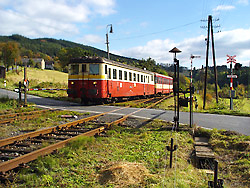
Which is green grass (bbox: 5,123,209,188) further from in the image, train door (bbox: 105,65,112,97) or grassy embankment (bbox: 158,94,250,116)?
train door (bbox: 105,65,112,97)

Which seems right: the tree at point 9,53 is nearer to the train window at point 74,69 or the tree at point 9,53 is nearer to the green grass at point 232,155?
the train window at point 74,69

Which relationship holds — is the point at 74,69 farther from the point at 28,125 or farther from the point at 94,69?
the point at 28,125

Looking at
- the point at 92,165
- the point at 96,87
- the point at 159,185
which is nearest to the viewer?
the point at 159,185

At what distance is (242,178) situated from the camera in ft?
15.7

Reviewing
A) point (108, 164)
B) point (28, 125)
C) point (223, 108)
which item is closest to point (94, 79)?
point (28, 125)

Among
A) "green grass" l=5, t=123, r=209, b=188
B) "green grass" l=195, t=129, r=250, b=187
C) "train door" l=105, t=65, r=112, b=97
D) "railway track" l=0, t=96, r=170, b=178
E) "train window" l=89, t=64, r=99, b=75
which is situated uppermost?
"train window" l=89, t=64, r=99, b=75

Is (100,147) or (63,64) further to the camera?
(63,64)

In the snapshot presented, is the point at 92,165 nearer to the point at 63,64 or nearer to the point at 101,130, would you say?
the point at 101,130

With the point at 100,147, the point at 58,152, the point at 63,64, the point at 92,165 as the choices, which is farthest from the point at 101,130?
the point at 63,64

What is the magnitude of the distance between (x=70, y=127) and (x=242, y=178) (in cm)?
539

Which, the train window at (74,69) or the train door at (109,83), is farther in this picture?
the train window at (74,69)

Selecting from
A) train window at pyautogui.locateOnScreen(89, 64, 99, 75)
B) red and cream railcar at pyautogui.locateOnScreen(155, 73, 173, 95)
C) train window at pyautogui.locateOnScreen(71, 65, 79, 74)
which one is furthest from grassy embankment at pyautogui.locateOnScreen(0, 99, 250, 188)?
red and cream railcar at pyautogui.locateOnScreen(155, 73, 173, 95)

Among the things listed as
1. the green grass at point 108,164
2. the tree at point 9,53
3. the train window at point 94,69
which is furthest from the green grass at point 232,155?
the tree at point 9,53

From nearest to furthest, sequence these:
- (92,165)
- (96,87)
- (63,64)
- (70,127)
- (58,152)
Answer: (92,165)
(58,152)
(70,127)
(96,87)
(63,64)
